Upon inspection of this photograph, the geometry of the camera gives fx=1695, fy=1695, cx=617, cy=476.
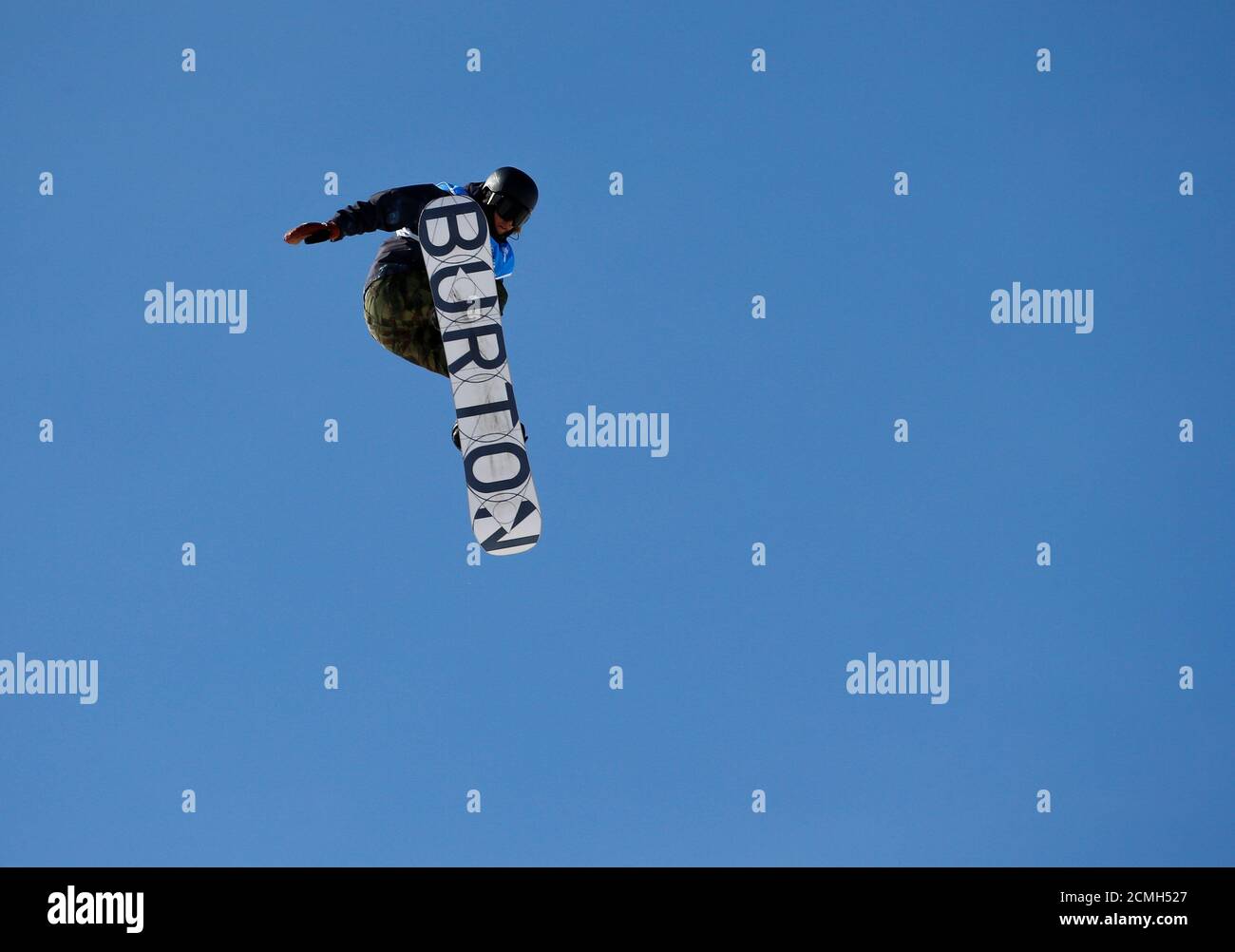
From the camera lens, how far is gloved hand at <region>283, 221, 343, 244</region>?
7.51 m

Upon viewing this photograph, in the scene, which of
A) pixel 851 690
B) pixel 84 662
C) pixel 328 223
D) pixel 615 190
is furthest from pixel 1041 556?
pixel 328 223

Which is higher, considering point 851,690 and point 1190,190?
point 1190,190

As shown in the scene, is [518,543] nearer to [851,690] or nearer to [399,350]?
[399,350]

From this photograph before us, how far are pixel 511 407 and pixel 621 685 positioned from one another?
693 cm

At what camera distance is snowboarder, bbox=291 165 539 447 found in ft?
26.0

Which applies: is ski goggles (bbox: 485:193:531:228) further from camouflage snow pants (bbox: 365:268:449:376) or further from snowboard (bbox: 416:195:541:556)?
camouflage snow pants (bbox: 365:268:449:376)

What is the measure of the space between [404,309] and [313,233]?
81 centimetres

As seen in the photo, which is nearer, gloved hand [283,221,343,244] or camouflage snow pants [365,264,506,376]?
gloved hand [283,221,343,244]

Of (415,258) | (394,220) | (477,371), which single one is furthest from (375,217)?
(477,371)

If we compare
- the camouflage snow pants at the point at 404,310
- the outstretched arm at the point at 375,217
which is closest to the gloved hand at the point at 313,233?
the outstretched arm at the point at 375,217

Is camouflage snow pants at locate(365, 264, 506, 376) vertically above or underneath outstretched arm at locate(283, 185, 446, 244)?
underneath

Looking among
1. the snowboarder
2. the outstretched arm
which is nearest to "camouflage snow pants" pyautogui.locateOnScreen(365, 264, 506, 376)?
the snowboarder

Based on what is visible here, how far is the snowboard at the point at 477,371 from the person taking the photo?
26.4 ft

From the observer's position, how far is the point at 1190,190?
52.0ft
